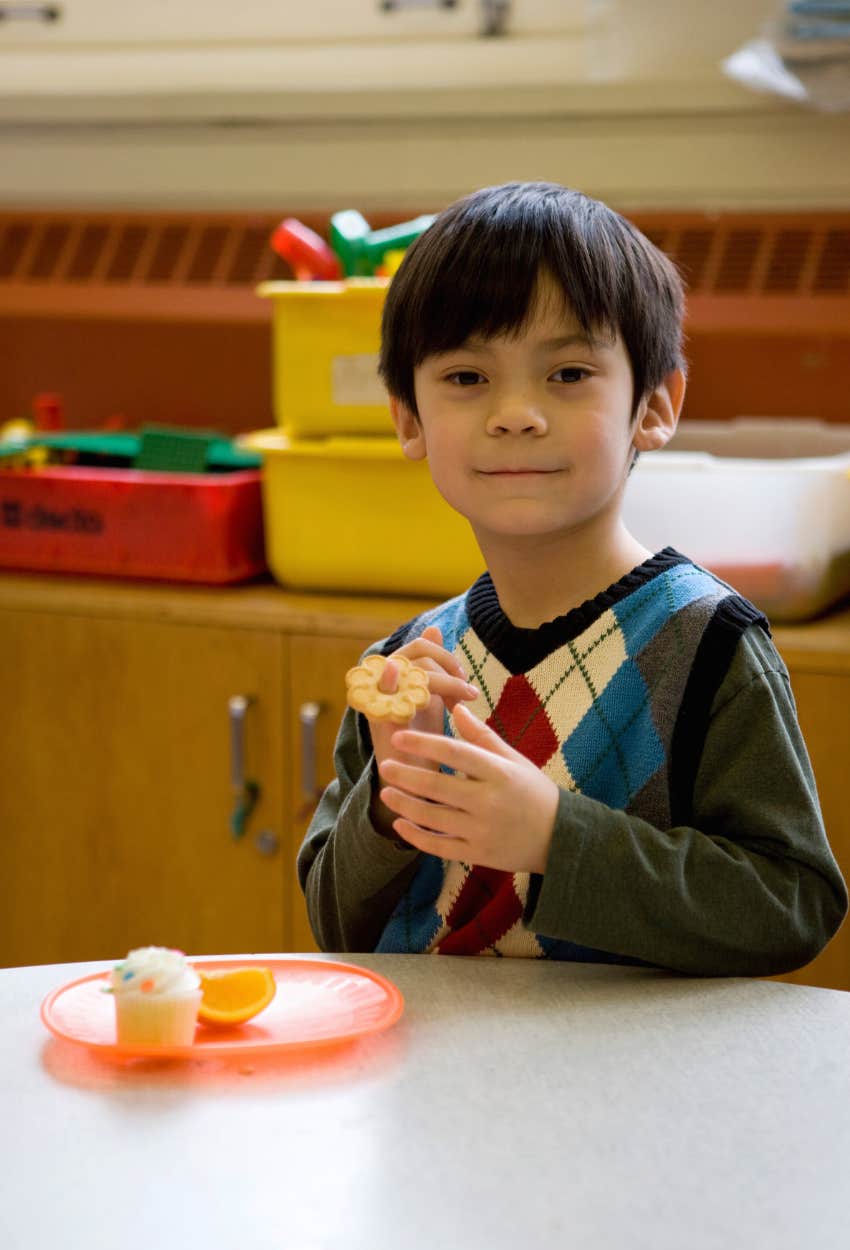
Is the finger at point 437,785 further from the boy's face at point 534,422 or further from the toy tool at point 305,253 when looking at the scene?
the toy tool at point 305,253

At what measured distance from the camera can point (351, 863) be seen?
90cm

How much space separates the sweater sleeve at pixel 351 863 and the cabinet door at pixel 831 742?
0.62 m

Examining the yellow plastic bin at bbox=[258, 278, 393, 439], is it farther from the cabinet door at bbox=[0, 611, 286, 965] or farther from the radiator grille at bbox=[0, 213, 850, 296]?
the radiator grille at bbox=[0, 213, 850, 296]

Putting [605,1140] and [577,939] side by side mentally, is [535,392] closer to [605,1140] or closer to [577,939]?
[577,939]

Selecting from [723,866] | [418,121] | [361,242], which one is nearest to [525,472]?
[723,866]

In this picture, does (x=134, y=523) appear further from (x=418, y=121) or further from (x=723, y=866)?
(x=723, y=866)

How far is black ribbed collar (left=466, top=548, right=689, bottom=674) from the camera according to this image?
93 cm

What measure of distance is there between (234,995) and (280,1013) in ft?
0.08

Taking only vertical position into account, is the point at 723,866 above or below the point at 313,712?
above

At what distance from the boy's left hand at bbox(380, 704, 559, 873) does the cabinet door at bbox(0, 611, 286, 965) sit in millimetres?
931

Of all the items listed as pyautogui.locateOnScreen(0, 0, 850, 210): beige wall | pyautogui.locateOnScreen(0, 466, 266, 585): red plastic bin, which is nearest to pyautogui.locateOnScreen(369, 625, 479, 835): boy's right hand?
pyautogui.locateOnScreen(0, 466, 266, 585): red plastic bin

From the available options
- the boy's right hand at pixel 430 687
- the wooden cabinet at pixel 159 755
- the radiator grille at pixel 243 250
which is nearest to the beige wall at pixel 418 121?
the radiator grille at pixel 243 250

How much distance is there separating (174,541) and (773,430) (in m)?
0.72

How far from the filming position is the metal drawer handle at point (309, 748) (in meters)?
1.67
